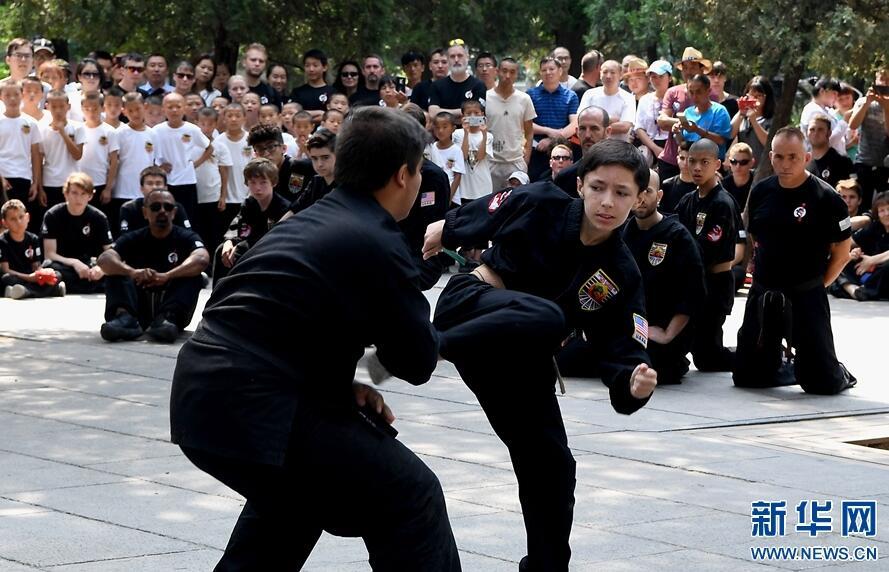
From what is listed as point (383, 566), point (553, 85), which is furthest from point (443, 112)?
point (383, 566)

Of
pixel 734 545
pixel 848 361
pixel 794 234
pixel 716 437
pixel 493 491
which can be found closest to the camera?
pixel 734 545

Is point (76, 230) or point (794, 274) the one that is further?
point (76, 230)

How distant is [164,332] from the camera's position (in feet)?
37.1

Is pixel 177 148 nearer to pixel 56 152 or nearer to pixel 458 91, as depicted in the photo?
pixel 56 152

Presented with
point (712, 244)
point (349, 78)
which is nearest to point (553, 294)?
point (712, 244)

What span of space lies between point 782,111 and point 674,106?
2508 millimetres

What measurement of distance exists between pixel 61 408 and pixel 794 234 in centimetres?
499

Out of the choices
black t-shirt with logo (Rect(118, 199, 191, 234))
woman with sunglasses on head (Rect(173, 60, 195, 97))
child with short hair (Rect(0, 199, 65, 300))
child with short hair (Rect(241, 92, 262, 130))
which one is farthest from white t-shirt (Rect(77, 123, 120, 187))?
black t-shirt with logo (Rect(118, 199, 191, 234))

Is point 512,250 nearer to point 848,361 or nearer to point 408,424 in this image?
point 408,424

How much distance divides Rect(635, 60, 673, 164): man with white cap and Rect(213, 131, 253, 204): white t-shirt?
4290 millimetres

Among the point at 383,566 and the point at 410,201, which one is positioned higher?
the point at 410,201

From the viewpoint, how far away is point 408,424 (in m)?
8.14

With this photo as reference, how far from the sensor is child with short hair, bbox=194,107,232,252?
1542cm

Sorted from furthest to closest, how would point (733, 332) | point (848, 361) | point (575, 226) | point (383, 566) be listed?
point (733, 332), point (848, 361), point (575, 226), point (383, 566)
